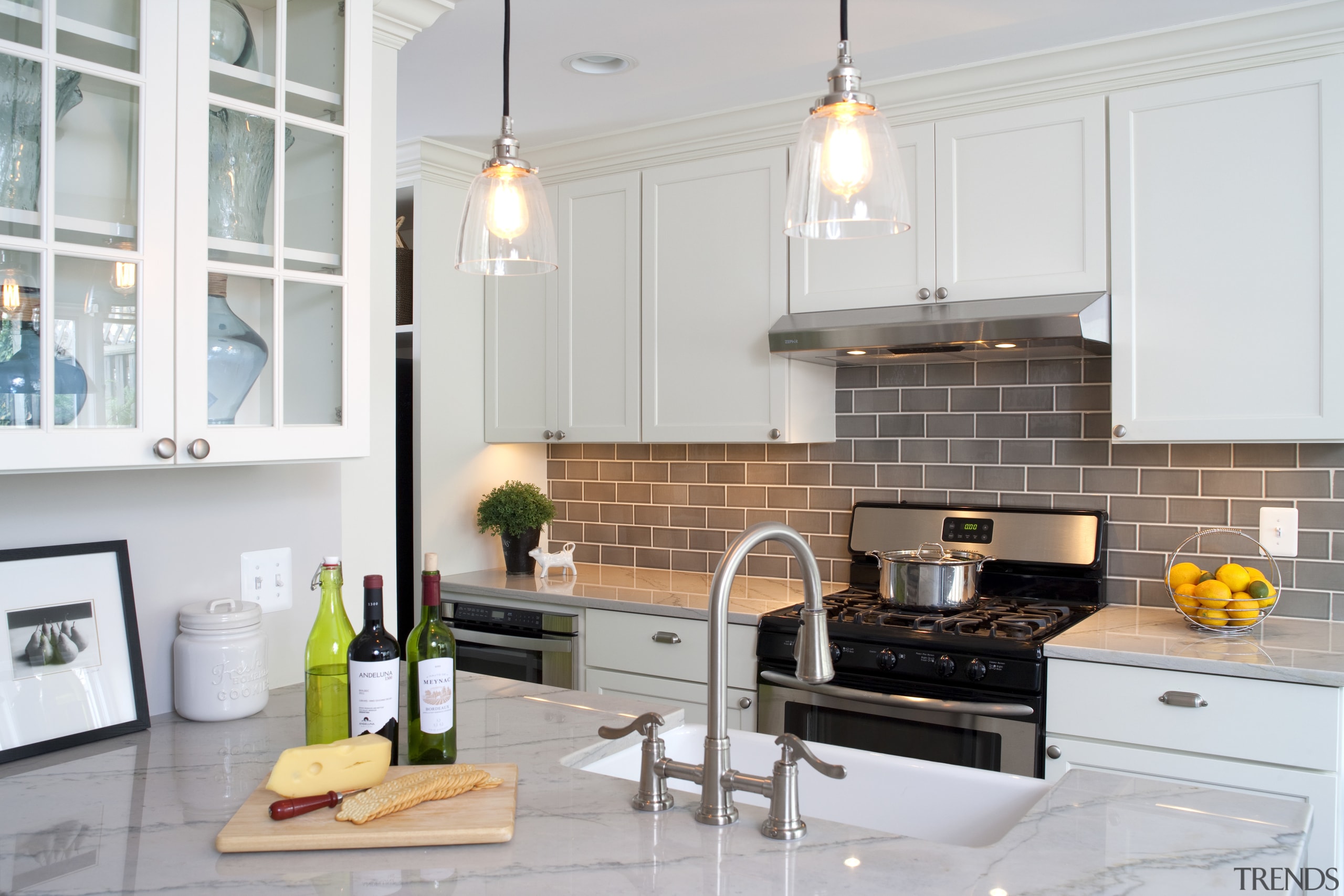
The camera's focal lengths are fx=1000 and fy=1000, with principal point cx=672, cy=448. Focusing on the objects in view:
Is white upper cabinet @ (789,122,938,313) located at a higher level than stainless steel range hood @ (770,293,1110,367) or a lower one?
higher

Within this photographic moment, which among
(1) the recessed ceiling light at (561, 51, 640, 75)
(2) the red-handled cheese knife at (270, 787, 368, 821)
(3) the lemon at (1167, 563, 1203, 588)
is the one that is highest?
(1) the recessed ceiling light at (561, 51, 640, 75)

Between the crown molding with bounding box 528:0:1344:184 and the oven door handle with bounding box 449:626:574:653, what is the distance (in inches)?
65.0

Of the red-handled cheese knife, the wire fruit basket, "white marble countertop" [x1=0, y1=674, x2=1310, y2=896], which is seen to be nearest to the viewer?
"white marble countertop" [x1=0, y1=674, x2=1310, y2=896]

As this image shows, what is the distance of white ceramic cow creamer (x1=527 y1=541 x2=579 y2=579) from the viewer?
11.7 feet

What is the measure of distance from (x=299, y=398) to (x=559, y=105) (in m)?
1.86

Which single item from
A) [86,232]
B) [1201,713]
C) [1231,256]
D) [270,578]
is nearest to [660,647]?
[270,578]

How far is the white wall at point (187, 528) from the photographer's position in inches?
65.3

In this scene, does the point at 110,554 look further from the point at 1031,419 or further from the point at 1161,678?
the point at 1031,419

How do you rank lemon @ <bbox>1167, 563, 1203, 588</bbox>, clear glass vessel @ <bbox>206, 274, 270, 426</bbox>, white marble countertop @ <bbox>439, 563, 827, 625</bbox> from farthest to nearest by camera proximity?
1. white marble countertop @ <bbox>439, 563, 827, 625</bbox>
2. lemon @ <bbox>1167, 563, 1203, 588</bbox>
3. clear glass vessel @ <bbox>206, 274, 270, 426</bbox>

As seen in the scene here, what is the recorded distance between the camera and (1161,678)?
229 cm

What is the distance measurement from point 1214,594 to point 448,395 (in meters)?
2.57

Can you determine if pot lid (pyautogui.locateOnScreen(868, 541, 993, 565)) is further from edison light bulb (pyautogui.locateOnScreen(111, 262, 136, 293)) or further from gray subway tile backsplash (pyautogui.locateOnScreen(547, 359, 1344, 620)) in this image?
edison light bulb (pyautogui.locateOnScreen(111, 262, 136, 293))

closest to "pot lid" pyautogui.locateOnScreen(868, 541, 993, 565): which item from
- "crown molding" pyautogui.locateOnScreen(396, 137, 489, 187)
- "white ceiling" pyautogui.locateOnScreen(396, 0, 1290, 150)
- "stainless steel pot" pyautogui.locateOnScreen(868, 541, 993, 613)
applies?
"stainless steel pot" pyautogui.locateOnScreen(868, 541, 993, 613)

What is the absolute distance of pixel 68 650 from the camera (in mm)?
1604
